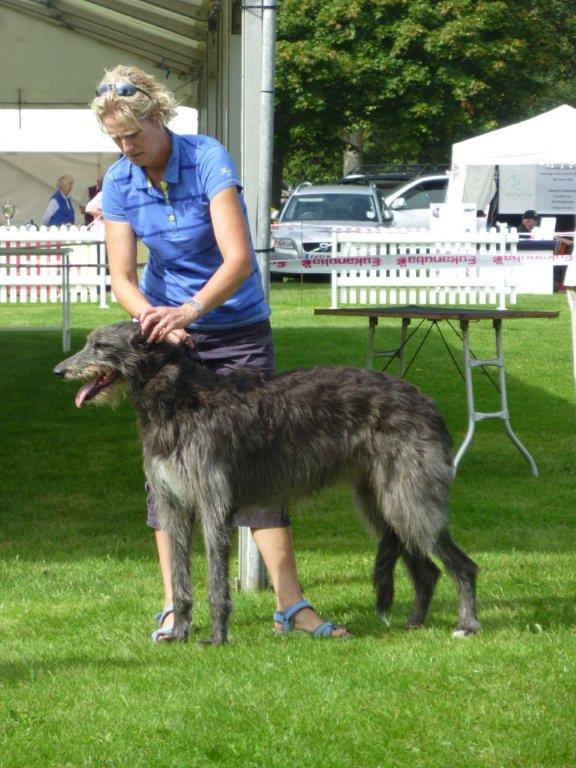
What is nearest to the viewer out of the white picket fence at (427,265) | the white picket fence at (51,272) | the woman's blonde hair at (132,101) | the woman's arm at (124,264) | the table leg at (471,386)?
the woman's blonde hair at (132,101)

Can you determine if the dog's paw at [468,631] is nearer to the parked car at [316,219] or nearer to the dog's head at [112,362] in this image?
the dog's head at [112,362]

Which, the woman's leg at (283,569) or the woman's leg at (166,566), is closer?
the woman's leg at (166,566)

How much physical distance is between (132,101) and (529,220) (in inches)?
875

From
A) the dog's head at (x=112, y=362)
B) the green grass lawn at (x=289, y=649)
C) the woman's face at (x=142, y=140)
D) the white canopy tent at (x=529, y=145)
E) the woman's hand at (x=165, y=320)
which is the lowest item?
the green grass lawn at (x=289, y=649)

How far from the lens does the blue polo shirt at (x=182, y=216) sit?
16.4 feet

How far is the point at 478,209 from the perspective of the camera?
2925 cm

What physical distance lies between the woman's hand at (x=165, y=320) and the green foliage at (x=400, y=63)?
32.3 m

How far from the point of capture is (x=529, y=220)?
26.3 meters

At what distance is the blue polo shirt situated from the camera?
4992mm

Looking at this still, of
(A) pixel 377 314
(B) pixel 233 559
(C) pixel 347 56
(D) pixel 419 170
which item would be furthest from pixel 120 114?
(D) pixel 419 170

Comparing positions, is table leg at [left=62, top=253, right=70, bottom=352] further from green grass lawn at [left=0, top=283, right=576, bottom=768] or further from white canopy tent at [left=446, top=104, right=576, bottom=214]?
white canopy tent at [left=446, top=104, right=576, bottom=214]

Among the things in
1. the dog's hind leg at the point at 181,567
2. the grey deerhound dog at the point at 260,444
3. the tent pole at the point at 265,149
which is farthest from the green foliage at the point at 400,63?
the dog's hind leg at the point at 181,567

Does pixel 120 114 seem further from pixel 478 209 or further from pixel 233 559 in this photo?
pixel 478 209

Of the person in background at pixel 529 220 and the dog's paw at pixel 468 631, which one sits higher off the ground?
the person in background at pixel 529 220
